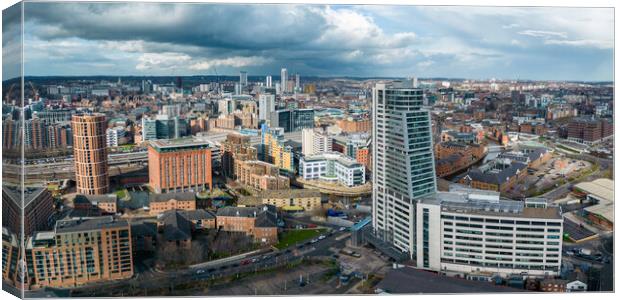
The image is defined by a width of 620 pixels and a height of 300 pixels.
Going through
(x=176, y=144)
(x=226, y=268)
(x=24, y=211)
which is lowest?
(x=226, y=268)

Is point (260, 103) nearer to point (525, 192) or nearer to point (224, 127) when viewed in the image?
point (224, 127)

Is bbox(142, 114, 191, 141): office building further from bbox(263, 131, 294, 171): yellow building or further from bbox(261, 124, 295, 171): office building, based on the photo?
bbox(263, 131, 294, 171): yellow building

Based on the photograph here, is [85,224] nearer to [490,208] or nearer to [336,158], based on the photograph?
[490,208]

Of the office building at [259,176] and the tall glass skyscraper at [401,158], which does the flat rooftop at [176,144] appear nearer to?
the office building at [259,176]

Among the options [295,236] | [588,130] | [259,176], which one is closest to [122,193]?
[259,176]

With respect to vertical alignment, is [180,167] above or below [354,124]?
below

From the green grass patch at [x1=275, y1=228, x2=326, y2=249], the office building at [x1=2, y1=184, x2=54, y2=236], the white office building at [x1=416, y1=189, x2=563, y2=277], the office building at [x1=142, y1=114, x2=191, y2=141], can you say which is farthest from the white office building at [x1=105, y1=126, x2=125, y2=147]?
the white office building at [x1=416, y1=189, x2=563, y2=277]
